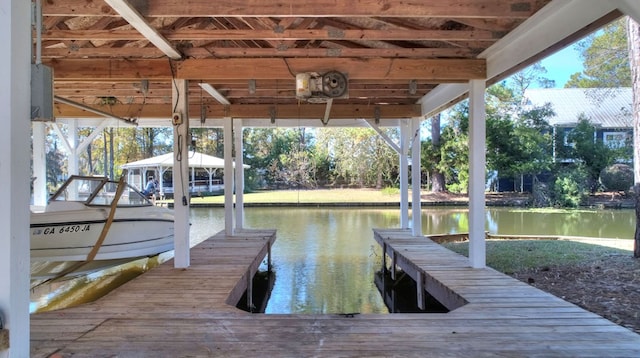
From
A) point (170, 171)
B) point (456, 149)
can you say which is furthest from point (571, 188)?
point (170, 171)

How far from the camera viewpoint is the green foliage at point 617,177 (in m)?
17.2

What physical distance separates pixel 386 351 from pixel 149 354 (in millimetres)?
1396

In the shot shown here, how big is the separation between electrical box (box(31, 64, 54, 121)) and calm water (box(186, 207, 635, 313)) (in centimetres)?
392

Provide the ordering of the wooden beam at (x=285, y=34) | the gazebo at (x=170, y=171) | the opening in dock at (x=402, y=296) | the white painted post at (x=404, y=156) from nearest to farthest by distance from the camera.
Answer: the wooden beam at (x=285, y=34), the opening in dock at (x=402, y=296), the white painted post at (x=404, y=156), the gazebo at (x=170, y=171)

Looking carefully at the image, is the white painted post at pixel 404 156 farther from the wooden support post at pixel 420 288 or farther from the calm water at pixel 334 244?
the wooden support post at pixel 420 288

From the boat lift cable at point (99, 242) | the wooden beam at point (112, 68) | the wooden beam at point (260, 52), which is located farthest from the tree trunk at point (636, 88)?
the boat lift cable at point (99, 242)

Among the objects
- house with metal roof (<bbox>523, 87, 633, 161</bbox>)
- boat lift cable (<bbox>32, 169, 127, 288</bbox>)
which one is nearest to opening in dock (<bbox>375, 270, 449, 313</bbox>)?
boat lift cable (<bbox>32, 169, 127, 288</bbox>)

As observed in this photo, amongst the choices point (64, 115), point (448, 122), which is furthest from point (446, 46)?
point (448, 122)

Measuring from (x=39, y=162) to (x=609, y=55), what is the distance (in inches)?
533

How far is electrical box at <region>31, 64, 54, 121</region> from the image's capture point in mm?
1868

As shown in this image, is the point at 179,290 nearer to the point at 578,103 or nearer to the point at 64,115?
the point at 64,115

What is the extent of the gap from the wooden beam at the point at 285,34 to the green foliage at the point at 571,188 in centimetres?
1525

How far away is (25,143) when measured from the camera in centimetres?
179

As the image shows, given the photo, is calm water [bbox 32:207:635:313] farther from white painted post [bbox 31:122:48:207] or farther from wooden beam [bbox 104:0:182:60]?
wooden beam [bbox 104:0:182:60]
